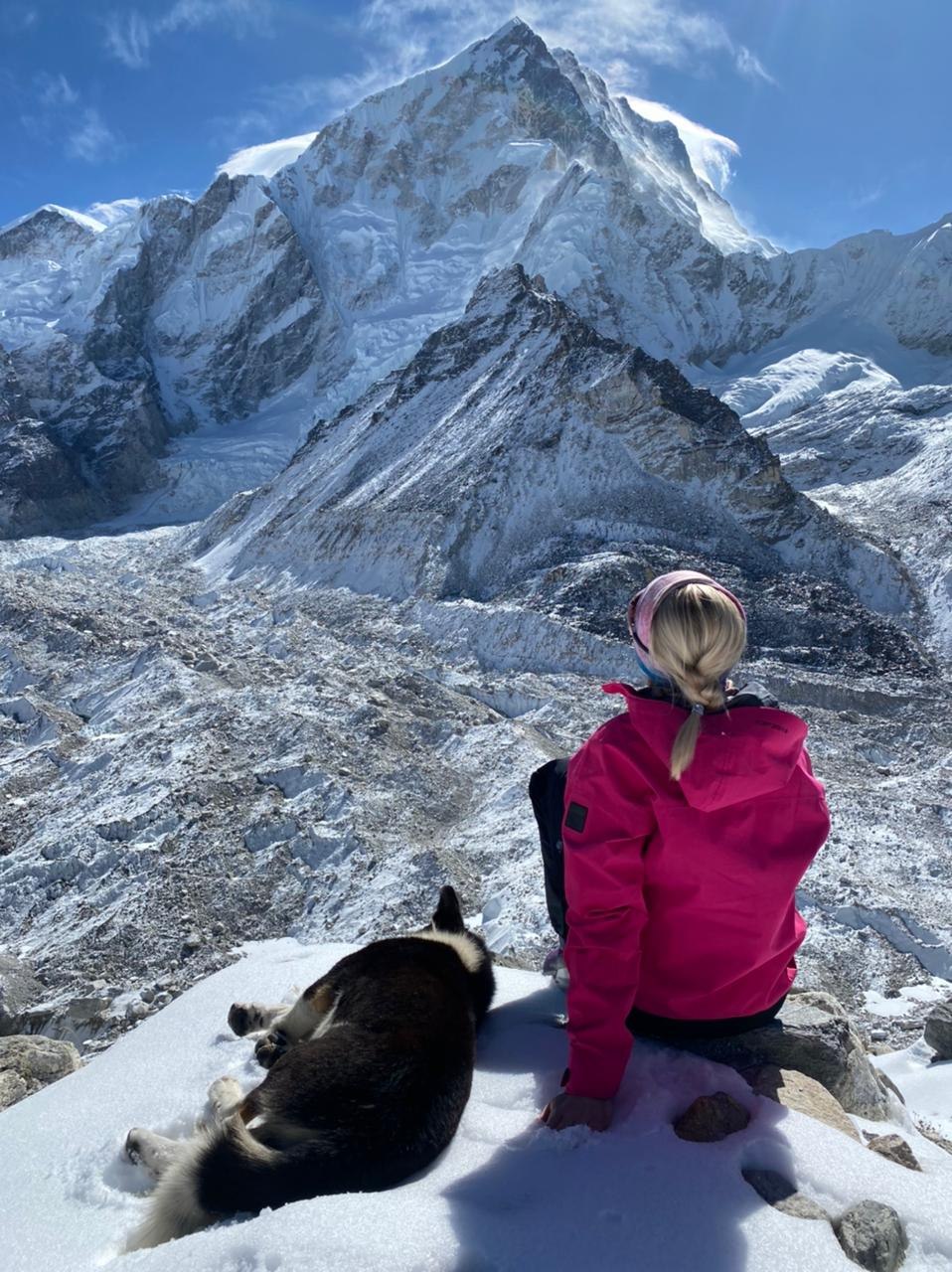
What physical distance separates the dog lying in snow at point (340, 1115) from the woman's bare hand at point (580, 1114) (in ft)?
1.00

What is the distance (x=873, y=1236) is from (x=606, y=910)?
97 cm

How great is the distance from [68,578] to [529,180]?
68.4 metres

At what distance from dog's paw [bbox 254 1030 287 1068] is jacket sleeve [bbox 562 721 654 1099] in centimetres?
129

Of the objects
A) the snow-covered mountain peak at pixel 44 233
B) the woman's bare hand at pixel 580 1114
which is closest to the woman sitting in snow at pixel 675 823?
the woman's bare hand at pixel 580 1114

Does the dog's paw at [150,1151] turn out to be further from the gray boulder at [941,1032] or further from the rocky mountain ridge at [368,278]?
the rocky mountain ridge at [368,278]

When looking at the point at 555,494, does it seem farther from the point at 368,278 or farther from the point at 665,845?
the point at 368,278

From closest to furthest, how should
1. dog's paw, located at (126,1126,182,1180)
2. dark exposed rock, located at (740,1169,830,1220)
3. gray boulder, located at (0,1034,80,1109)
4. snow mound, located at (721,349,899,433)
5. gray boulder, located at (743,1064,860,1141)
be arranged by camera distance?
dark exposed rock, located at (740,1169,830,1220), dog's paw, located at (126,1126,182,1180), gray boulder, located at (743,1064,860,1141), gray boulder, located at (0,1034,80,1109), snow mound, located at (721,349,899,433)

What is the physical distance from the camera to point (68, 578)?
31.9 metres

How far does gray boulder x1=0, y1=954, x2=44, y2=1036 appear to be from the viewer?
658 centimetres

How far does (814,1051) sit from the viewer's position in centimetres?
313

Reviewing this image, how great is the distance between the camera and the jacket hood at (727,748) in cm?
231

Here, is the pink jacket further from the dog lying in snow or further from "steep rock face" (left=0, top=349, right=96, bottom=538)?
"steep rock face" (left=0, top=349, right=96, bottom=538)

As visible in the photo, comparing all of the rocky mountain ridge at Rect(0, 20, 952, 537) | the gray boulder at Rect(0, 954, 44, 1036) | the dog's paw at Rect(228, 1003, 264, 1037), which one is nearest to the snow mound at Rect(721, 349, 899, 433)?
the rocky mountain ridge at Rect(0, 20, 952, 537)

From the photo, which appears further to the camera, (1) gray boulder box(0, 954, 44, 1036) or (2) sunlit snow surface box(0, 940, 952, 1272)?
(1) gray boulder box(0, 954, 44, 1036)
